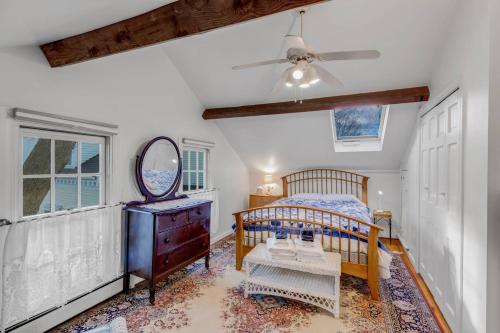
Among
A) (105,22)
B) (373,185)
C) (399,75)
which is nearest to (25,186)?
(105,22)

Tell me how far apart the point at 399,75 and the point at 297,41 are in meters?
1.96

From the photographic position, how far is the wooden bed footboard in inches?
104

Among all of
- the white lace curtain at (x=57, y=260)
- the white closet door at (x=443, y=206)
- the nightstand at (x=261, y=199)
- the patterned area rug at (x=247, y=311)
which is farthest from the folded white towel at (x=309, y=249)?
the nightstand at (x=261, y=199)

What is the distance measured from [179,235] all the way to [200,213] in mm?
450

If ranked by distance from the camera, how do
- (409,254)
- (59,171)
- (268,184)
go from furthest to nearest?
(268,184)
(409,254)
(59,171)

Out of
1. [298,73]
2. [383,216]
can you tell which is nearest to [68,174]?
[298,73]

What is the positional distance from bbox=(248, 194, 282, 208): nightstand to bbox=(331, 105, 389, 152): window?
1672 mm

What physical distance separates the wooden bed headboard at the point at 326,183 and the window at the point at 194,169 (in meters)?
1.97

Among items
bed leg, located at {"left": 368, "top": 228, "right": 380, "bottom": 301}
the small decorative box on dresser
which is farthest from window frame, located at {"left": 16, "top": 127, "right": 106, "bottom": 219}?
bed leg, located at {"left": 368, "top": 228, "right": 380, "bottom": 301}

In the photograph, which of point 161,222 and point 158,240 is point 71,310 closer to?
point 158,240

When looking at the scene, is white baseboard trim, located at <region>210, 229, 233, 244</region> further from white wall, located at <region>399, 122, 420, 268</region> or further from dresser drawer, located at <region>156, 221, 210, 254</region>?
white wall, located at <region>399, 122, 420, 268</region>

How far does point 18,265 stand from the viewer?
1.90 m

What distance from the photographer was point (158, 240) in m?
2.64

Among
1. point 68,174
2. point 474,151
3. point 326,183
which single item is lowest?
point 326,183
